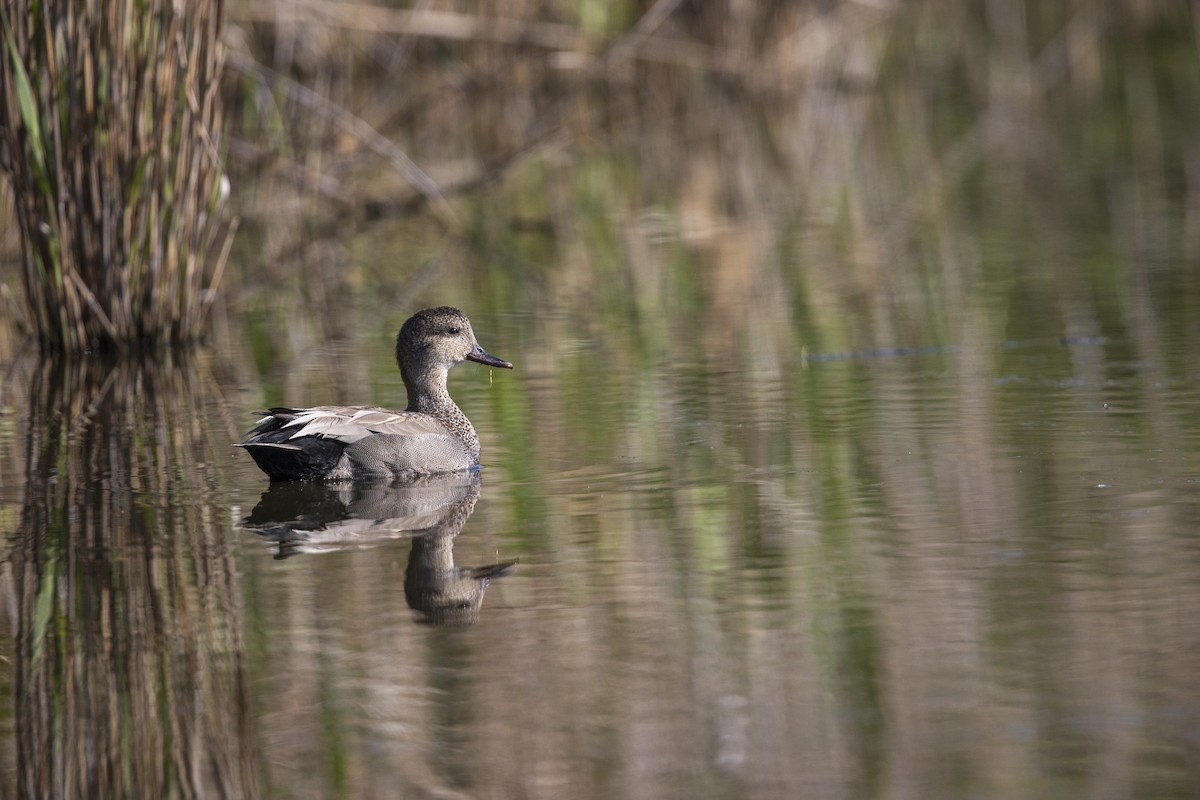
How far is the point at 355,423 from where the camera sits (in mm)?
6113

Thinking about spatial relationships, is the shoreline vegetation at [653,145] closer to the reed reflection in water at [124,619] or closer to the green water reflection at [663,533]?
the green water reflection at [663,533]

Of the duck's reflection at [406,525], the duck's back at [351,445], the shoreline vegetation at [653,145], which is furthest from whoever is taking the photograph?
the shoreline vegetation at [653,145]

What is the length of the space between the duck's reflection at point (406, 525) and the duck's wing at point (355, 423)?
0.53 ft


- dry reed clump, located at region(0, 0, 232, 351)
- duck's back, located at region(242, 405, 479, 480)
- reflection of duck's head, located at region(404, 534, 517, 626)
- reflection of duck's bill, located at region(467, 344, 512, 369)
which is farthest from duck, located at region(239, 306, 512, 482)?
dry reed clump, located at region(0, 0, 232, 351)

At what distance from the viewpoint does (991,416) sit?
21.7ft

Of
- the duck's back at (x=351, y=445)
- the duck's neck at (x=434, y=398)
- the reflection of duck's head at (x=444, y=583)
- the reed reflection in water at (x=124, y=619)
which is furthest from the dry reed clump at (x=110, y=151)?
the reflection of duck's head at (x=444, y=583)

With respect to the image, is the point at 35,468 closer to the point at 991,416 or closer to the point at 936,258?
the point at 991,416

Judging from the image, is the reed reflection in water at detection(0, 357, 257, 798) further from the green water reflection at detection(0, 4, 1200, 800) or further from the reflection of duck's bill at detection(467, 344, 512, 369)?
the reflection of duck's bill at detection(467, 344, 512, 369)

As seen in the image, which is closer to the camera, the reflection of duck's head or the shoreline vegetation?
the reflection of duck's head

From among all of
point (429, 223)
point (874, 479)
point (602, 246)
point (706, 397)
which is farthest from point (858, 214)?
point (874, 479)

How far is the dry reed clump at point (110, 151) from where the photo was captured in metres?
8.00

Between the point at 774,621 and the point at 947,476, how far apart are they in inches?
60.0

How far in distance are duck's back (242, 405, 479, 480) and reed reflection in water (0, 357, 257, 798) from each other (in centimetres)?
24

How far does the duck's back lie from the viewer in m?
5.99
